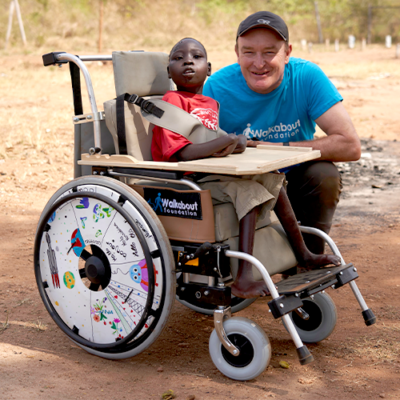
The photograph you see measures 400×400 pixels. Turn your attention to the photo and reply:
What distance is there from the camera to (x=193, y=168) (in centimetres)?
246

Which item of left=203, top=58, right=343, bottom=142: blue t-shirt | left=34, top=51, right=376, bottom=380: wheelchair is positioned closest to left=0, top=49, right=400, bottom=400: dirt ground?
left=34, top=51, right=376, bottom=380: wheelchair

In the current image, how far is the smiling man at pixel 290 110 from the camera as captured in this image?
3.24 m

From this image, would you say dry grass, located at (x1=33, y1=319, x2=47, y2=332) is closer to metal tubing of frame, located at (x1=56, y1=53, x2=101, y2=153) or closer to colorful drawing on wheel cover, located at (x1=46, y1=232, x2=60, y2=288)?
colorful drawing on wheel cover, located at (x1=46, y1=232, x2=60, y2=288)

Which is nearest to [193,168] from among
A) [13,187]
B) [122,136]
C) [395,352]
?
[122,136]

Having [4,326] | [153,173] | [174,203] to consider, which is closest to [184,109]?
[153,173]

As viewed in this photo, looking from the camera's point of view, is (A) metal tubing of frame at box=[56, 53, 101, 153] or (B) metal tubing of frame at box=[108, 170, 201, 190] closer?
(B) metal tubing of frame at box=[108, 170, 201, 190]

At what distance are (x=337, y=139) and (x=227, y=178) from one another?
0.93m

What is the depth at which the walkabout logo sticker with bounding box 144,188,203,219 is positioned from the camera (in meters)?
2.57

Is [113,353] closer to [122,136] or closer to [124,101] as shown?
[122,136]

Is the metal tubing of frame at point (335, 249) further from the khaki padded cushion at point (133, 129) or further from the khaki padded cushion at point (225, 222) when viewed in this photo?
the khaki padded cushion at point (133, 129)

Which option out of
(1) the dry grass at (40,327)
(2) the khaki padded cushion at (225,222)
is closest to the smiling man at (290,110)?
(2) the khaki padded cushion at (225,222)

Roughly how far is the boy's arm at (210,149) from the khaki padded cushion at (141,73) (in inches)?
19.7

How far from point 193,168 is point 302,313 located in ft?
3.49

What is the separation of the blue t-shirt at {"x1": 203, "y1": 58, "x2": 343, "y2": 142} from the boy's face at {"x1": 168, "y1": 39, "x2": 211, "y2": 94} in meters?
0.52
